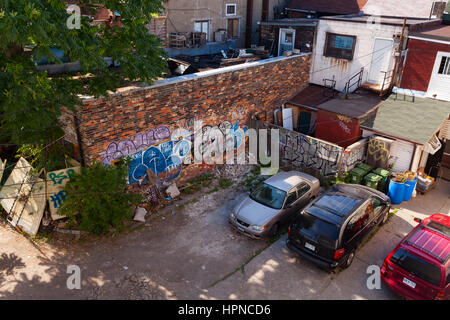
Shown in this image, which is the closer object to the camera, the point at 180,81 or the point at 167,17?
the point at 180,81

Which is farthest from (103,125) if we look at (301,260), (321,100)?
(321,100)

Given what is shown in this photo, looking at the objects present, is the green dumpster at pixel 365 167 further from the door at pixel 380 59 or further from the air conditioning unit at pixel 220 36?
the air conditioning unit at pixel 220 36

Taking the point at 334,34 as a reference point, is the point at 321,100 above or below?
below

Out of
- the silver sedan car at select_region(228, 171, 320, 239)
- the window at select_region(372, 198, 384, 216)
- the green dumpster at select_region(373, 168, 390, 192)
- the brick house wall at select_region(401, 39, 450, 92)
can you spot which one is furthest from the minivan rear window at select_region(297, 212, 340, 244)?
the brick house wall at select_region(401, 39, 450, 92)

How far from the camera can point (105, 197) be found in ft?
37.6

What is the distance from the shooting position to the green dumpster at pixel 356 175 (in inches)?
576

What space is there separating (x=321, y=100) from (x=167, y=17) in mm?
9953

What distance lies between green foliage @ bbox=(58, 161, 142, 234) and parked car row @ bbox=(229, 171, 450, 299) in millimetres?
3818

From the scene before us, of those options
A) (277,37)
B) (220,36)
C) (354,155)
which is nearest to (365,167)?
(354,155)

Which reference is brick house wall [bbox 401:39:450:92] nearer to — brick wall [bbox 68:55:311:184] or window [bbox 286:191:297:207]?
brick wall [bbox 68:55:311:184]

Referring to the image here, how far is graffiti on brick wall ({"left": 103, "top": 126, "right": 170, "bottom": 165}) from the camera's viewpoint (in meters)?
12.3
